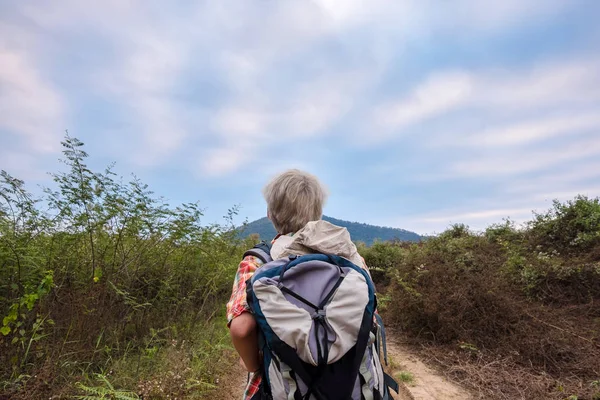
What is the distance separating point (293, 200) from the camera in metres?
1.93

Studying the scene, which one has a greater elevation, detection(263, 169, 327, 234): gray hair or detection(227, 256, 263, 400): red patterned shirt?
detection(263, 169, 327, 234): gray hair

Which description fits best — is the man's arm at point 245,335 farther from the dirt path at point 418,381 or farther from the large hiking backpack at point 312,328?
the dirt path at point 418,381

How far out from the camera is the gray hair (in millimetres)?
1936

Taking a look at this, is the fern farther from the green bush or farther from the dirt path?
the green bush

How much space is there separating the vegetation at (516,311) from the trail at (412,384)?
223mm

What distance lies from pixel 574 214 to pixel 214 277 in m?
8.72

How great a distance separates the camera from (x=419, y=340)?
584 cm

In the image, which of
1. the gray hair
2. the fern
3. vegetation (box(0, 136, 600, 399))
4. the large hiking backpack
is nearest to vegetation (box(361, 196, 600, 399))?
vegetation (box(0, 136, 600, 399))

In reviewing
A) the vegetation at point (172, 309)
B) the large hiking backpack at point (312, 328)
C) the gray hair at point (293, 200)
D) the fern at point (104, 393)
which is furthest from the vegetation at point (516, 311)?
the fern at point (104, 393)

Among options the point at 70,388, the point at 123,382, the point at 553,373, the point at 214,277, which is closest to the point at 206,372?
the point at 123,382

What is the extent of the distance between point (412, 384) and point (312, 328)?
371cm

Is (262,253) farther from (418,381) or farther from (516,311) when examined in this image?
(516,311)

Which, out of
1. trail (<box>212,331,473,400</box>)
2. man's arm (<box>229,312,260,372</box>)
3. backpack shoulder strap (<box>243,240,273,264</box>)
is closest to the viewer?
man's arm (<box>229,312,260,372</box>)

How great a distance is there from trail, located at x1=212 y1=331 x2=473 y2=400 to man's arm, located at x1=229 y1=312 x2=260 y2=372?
2.81m
